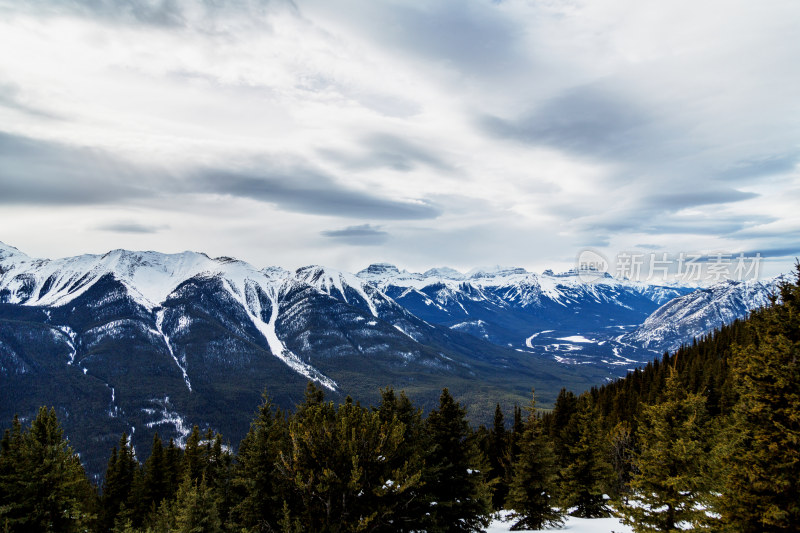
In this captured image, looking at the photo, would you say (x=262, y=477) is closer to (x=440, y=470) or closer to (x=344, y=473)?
(x=440, y=470)

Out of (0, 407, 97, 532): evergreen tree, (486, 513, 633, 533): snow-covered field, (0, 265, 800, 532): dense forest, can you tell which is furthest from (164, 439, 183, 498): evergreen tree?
(486, 513, 633, 533): snow-covered field

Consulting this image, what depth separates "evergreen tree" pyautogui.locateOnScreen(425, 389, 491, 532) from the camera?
26.8 meters

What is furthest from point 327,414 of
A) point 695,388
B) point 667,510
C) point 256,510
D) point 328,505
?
point 695,388

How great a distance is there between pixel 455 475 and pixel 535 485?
1314 cm

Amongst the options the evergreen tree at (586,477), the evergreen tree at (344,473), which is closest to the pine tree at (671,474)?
the evergreen tree at (344,473)

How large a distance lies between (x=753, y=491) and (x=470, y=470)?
51.3 feet

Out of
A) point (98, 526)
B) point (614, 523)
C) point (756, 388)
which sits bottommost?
point (98, 526)

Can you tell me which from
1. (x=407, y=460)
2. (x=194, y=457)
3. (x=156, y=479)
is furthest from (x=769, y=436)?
(x=156, y=479)

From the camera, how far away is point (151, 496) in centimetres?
5059

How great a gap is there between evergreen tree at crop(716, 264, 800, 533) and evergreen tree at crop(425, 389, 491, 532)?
13.6 metres

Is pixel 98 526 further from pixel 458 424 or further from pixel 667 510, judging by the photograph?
pixel 667 510

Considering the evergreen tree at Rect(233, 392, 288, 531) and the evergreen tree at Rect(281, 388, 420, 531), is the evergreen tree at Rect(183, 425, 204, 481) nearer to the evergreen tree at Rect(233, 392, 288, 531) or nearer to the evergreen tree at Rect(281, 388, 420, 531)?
the evergreen tree at Rect(233, 392, 288, 531)

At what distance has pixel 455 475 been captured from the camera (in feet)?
89.7

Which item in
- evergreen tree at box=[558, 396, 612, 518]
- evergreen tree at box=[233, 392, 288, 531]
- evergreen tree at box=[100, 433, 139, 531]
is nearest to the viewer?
evergreen tree at box=[233, 392, 288, 531]
